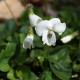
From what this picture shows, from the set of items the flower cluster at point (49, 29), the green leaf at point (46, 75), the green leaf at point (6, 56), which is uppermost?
the flower cluster at point (49, 29)

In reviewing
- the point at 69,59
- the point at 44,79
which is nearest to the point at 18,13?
the point at 69,59

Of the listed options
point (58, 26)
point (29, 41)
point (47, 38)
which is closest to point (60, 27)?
point (58, 26)

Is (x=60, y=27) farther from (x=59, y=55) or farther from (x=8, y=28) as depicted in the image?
(x=8, y=28)

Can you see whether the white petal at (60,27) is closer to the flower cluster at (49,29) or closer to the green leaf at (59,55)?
the flower cluster at (49,29)

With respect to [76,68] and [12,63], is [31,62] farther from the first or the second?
[76,68]

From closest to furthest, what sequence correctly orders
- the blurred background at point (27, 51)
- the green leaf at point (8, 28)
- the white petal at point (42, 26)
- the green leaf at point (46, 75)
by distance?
the white petal at point (42, 26)
the green leaf at point (46, 75)
the blurred background at point (27, 51)
the green leaf at point (8, 28)

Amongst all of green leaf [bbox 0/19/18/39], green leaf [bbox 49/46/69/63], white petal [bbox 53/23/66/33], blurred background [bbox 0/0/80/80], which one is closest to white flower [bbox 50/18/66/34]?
white petal [bbox 53/23/66/33]

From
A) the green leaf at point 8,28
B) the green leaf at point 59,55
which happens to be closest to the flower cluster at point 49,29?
the green leaf at point 59,55
